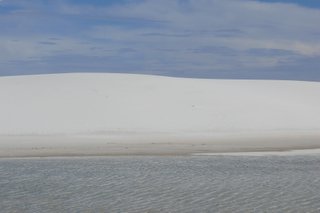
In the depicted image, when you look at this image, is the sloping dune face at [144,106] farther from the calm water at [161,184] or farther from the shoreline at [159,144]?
the calm water at [161,184]

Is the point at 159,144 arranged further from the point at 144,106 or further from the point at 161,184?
the point at 144,106

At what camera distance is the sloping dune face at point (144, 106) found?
1196 inches

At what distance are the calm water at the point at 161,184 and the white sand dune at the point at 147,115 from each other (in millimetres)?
3345

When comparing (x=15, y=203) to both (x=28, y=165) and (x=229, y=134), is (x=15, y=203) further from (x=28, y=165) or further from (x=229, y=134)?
(x=229, y=134)

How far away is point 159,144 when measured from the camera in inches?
950

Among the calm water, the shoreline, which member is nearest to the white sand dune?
the shoreline

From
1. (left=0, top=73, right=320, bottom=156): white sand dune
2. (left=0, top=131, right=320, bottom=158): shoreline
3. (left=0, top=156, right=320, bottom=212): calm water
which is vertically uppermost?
(left=0, top=73, right=320, bottom=156): white sand dune

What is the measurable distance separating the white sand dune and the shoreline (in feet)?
0.12

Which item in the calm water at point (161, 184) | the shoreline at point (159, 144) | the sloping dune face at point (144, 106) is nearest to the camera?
the calm water at point (161, 184)

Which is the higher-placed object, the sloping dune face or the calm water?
the sloping dune face

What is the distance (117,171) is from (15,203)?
16.0 feet

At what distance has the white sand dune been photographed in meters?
24.1

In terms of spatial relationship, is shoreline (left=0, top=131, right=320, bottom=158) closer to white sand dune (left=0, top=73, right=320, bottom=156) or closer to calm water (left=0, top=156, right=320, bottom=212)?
white sand dune (left=0, top=73, right=320, bottom=156)

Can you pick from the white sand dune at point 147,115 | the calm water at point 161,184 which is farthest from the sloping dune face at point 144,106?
the calm water at point 161,184
